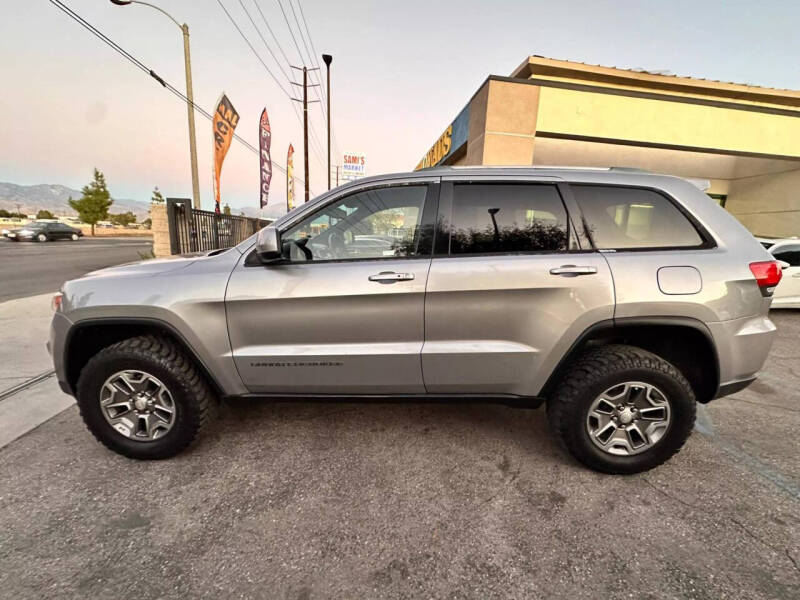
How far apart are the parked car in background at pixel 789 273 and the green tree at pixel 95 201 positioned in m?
57.7

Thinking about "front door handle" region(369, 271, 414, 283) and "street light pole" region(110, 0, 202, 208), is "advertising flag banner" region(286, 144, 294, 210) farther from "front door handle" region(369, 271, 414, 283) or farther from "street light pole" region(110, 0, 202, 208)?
"front door handle" region(369, 271, 414, 283)

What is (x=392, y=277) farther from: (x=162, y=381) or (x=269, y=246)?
(x=162, y=381)

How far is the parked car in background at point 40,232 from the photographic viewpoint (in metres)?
25.8

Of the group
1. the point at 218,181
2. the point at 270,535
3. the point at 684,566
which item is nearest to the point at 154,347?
the point at 270,535

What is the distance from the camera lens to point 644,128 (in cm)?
954

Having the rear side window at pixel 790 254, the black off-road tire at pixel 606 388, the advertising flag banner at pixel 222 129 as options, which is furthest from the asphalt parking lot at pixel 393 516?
the advertising flag banner at pixel 222 129

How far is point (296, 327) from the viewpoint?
2234 mm

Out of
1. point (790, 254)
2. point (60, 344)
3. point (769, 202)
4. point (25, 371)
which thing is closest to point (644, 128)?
point (790, 254)

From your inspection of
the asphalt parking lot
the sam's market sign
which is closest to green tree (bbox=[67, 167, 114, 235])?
the sam's market sign

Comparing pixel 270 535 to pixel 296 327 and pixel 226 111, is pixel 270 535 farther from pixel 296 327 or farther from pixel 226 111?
pixel 226 111

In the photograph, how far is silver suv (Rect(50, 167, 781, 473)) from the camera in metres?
2.14

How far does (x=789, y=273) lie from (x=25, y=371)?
11178mm

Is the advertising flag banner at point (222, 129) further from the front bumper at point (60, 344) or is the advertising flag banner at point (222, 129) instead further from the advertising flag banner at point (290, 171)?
the advertising flag banner at point (290, 171)

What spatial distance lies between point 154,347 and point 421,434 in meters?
1.94
